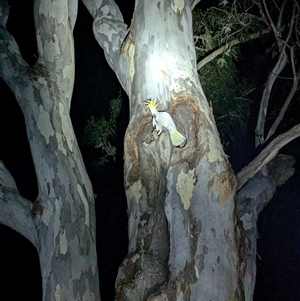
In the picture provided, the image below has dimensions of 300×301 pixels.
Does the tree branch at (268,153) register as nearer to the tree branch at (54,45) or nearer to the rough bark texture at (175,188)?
the rough bark texture at (175,188)

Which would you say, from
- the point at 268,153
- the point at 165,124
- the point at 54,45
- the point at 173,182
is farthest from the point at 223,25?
the point at 173,182

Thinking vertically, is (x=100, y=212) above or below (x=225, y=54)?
below

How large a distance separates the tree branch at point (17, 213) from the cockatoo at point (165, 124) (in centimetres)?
125

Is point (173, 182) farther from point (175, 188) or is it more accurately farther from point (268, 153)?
point (268, 153)

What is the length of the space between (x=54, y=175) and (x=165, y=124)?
1.09 m

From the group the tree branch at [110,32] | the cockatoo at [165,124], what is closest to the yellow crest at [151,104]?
the cockatoo at [165,124]

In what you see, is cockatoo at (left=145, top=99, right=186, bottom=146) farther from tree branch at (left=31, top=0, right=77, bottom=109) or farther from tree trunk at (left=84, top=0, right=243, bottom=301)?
tree branch at (left=31, top=0, right=77, bottom=109)

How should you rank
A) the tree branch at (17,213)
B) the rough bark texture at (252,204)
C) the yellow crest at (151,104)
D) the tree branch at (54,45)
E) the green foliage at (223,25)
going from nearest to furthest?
1. the rough bark texture at (252,204)
2. the yellow crest at (151,104)
3. the tree branch at (17,213)
4. the tree branch at (54,45)
5. the green foliage at (223,25)

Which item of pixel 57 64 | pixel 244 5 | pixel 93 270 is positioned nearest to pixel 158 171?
pixel 93 270

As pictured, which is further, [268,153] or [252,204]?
[252,204]

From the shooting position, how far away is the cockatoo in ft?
8.98

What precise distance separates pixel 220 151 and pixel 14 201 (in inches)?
65.3

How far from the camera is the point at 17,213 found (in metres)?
3.59

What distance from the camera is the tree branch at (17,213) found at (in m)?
3.52
